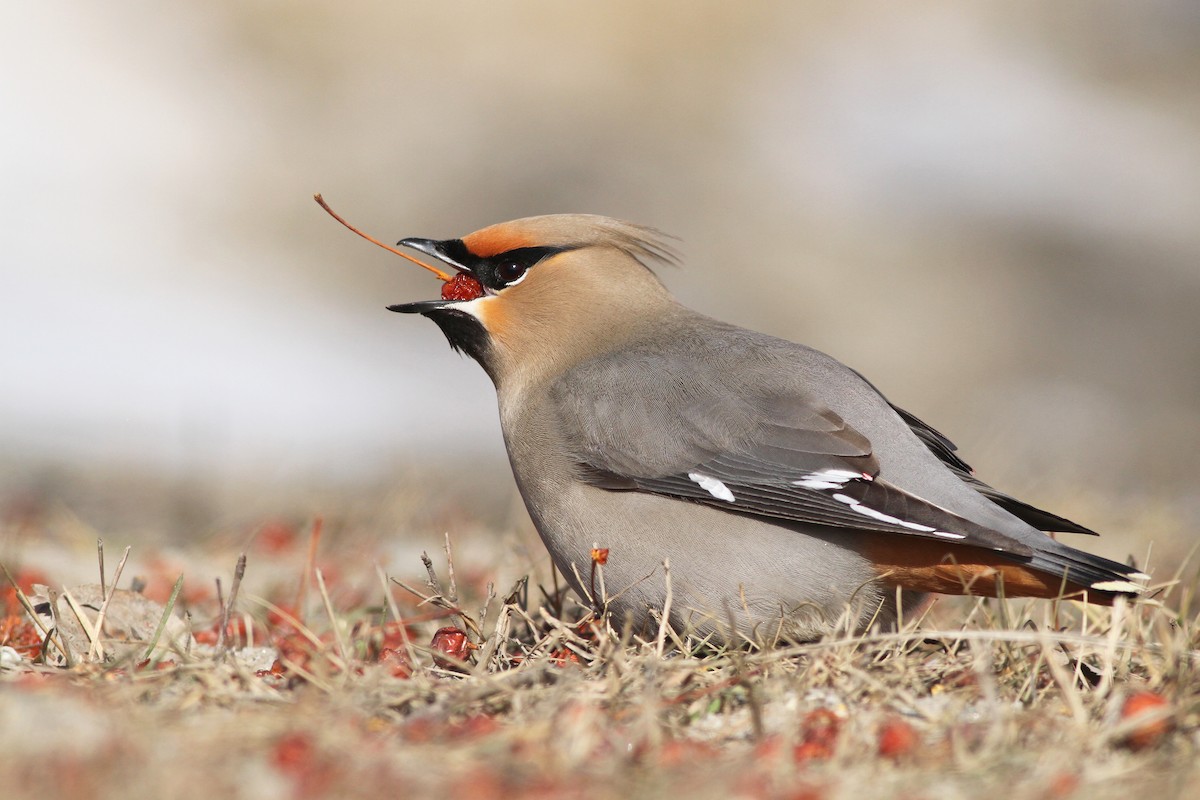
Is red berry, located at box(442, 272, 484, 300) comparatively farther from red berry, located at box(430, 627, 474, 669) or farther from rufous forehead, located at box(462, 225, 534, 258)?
red berry, located at box(430, 627, 474, 669)

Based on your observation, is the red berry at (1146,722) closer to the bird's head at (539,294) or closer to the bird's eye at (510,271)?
the bird's head at (539,294)

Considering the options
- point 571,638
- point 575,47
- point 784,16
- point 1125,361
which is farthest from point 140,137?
point 571,638

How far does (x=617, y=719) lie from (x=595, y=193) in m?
12.1

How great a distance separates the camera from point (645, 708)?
9.90 feet

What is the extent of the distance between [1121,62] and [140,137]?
38.2 feet

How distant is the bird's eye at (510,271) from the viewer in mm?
4926

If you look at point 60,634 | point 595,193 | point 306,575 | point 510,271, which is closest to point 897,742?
point 60,634

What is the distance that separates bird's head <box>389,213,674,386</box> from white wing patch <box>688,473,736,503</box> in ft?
2.39

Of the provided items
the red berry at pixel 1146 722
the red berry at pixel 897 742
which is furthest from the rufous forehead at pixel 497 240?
the red berry at pixel 1146 722

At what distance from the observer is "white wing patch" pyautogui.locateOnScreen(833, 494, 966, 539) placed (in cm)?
376

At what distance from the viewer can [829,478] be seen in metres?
4.02

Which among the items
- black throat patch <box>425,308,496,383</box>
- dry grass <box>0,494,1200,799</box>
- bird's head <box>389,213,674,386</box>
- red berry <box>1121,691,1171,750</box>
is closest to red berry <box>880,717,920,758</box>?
dry grass <box>0,494,1200,799</box>

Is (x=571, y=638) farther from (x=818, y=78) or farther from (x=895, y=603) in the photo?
(x=818, y=78)

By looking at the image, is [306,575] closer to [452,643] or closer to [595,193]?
[452,643]
